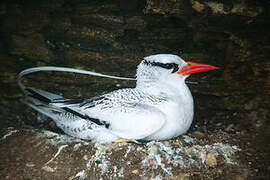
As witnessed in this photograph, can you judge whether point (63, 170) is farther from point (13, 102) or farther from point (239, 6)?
point (239, 6)

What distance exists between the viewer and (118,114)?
10.3 feet

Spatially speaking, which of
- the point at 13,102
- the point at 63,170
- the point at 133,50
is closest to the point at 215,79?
the point at 133,50

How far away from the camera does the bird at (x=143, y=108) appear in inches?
121

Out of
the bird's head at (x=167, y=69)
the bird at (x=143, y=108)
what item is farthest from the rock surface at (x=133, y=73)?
the bird's head at (x=167, y=69)

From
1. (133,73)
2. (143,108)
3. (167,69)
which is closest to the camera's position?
(143,108)

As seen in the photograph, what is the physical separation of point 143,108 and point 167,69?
636 mm

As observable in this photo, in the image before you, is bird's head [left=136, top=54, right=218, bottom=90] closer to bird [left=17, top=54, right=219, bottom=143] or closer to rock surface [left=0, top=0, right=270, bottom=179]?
bird [left=17, top=54, right=219, bottom=143]

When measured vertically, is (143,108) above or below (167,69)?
below

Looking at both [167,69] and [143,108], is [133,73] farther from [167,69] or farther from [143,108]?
[143,108]

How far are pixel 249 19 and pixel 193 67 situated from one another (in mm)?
929

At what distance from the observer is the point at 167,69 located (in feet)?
11.1

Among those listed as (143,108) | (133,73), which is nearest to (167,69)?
(143,108)

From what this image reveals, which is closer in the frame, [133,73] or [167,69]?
[167,69]

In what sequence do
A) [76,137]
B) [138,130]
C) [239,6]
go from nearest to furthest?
[138,130] < [239,6] < [76,137]
